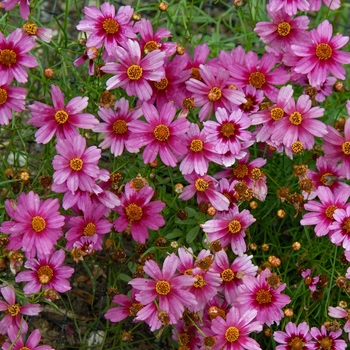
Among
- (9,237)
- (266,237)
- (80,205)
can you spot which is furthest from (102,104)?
(266,237)

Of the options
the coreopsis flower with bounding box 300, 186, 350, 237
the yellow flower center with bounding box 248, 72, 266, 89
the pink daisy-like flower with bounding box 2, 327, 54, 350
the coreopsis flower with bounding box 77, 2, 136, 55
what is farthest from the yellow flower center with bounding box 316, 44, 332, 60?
the pink daisy-like flower with bounding box 2, 327, 54, 350

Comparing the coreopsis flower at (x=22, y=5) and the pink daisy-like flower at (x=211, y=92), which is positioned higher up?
the coreopsis flower at (x=22, y=5)

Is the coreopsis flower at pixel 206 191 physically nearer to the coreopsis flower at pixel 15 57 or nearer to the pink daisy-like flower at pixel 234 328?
the pink daisy-like flower at pixel 234 328

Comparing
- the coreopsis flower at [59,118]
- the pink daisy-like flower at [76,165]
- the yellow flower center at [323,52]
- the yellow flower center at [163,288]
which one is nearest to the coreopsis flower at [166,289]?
the yellow flower center at [163,288]

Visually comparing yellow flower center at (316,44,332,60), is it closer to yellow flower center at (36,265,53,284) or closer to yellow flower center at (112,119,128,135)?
yellow flower center at (112,119,128,135)

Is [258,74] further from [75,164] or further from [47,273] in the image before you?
[47,273]

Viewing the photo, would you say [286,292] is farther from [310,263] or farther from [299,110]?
[299,110]
